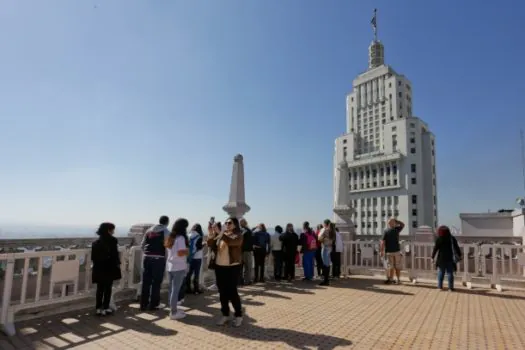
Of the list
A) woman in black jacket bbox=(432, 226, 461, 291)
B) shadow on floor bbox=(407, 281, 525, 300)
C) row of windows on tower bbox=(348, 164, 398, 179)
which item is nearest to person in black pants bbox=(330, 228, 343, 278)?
shadow on floor bbox=(407, 281, 525, 300)

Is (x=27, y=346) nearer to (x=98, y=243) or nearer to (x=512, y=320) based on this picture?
(x=98, y=243)

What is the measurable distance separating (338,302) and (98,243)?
500cm

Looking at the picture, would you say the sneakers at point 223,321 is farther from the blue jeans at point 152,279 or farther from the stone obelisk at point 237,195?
the stone obelisk at point 237,195

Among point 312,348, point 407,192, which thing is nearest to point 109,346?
point 312,348

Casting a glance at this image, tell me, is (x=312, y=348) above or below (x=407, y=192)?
below

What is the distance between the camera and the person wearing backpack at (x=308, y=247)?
33.3 feet

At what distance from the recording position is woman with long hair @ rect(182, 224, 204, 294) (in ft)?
25.3

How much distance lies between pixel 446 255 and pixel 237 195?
639 cm

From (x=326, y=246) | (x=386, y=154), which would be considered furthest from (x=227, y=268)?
(x=386, y=154)

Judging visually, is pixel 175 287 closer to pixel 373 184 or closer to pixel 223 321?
pixel 223 321

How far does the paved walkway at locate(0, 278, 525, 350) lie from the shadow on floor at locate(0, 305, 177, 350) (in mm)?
12

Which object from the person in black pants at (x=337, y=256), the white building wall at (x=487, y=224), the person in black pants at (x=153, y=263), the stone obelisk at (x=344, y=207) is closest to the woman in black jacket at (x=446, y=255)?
the person in black pants at (x=337, y=256)

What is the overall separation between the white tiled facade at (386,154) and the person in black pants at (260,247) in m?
73.6

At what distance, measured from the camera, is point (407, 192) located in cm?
8038
